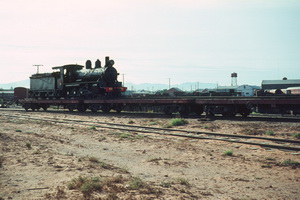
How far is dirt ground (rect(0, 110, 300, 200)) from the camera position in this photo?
5.98 meters

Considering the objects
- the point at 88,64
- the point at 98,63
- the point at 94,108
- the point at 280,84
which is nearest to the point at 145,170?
the point at 94,108

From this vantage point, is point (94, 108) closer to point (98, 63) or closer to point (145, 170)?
point (98, 63)

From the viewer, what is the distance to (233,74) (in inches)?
5290

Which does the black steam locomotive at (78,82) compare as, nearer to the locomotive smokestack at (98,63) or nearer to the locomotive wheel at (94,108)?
the locomotive smokestack at (98,63)

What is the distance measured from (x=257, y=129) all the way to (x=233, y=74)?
12493 cm

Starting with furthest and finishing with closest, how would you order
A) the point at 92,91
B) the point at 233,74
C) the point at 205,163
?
the point at 233,74 → the point at 92,91 → the point at 205,163

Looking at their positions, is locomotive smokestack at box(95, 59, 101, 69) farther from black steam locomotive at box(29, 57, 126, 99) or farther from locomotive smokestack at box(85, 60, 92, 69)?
locomotive smokestack at box(85, 60, 92, 69)

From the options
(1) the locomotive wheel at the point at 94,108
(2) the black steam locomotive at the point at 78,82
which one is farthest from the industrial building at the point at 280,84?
(1) the locomotive wheel at the point at 94,108

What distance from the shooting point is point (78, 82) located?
1155 inches

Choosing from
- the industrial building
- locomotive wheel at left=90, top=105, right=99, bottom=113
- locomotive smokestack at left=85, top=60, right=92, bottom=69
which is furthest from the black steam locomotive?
the industrial building

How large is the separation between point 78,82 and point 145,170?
75.1ft

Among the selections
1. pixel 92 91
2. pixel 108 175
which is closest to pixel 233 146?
pixel 108 175

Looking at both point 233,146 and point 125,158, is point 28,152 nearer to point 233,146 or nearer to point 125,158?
point 125,158

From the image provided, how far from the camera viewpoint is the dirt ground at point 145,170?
235 inches
